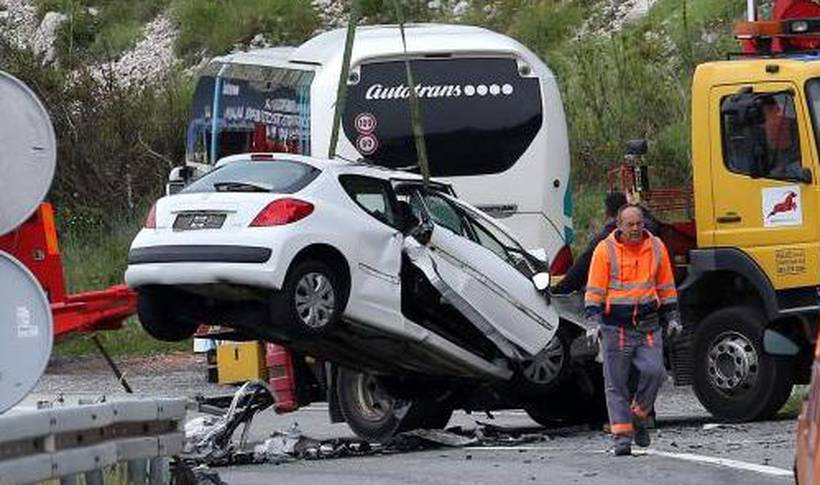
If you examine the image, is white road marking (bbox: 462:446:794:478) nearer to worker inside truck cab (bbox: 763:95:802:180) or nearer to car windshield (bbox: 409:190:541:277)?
car windshield (bbox: 409:190:541:277)

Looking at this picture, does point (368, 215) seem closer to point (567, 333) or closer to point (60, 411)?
point (567, 333)

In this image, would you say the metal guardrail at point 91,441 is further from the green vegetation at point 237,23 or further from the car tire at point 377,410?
the green vegetation at point 237,23

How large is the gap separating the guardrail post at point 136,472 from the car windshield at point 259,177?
4905mm

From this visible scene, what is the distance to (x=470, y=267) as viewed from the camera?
17.2 m

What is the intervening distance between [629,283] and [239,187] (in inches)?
115

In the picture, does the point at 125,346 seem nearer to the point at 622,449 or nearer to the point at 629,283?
the point at 629,283

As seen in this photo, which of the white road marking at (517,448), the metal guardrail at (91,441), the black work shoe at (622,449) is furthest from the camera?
the white road marking at (517,448)

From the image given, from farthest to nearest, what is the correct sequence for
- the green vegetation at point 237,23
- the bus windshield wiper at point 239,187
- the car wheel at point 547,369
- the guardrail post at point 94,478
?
the green vegetation at point 237,23
the car wheel at point 547,369
the bus windshield wiper at point 239,187
the guardrail post at point 94,478

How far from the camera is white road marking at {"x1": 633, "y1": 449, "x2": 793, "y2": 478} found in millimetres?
14000

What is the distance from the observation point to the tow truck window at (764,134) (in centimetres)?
1759

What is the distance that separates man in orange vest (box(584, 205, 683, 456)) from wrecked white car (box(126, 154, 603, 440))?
1.35 metres

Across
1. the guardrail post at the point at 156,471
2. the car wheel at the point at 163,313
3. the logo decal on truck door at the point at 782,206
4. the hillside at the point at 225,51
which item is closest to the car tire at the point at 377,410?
the car wheel at the point at 163,313

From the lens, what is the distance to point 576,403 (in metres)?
18.7

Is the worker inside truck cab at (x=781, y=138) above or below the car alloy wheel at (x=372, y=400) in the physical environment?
above
